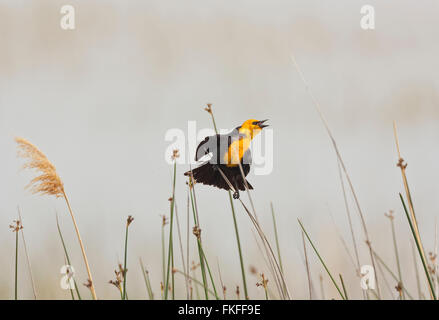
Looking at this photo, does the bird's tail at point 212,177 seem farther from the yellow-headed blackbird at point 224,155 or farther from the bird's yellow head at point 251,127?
the bird's yellow head at point 251,127

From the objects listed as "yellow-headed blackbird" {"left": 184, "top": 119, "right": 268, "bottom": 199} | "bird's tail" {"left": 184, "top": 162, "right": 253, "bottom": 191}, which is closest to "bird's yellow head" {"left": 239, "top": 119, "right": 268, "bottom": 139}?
"yellow-headed blackbird" {"left": 184, "top": 119, "right": 268, "bottom": 199}

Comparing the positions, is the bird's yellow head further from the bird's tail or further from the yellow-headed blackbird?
the bird's tail

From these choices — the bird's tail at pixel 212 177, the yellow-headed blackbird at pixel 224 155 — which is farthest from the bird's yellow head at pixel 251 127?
the bird's tail at pixel 212 177

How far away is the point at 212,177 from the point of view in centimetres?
212

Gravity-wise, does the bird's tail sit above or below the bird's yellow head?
below

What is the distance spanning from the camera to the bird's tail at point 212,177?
209 cm

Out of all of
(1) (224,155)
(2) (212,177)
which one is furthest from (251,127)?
(2) (212,177)

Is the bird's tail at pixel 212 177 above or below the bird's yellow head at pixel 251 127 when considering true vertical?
below

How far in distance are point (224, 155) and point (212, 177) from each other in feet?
0.38

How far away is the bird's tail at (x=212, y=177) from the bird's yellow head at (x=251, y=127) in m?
0.21

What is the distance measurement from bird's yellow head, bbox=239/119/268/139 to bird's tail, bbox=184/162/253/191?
21cm

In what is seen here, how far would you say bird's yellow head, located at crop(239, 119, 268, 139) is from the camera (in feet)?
7.03

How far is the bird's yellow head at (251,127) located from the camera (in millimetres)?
2143

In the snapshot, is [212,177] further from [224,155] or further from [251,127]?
[251,127]
